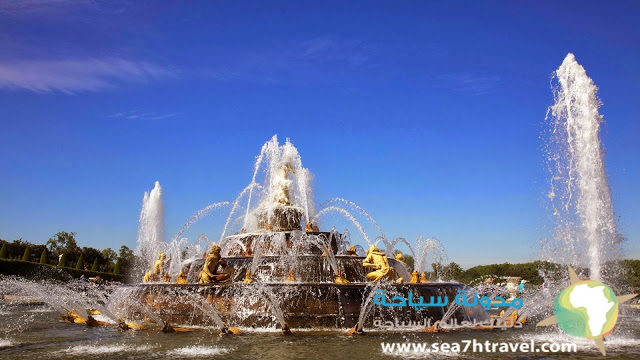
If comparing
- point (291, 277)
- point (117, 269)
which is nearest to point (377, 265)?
point (291, 277)

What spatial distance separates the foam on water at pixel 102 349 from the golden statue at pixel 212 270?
446 cm

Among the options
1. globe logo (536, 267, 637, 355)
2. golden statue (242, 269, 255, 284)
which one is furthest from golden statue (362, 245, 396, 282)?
globe logo (536, 267, 637, 355)

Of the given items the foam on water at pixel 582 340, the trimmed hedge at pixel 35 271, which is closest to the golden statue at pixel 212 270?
the foam on water at pixel 582 340

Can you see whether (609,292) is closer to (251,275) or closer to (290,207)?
(251,275)

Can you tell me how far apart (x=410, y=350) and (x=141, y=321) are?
1015 cm

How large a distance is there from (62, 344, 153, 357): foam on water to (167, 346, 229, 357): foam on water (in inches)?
35.3

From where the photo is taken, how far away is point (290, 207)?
82.0 ft

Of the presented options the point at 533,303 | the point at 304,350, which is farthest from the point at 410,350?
the point at 533,303

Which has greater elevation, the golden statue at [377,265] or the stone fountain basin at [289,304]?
the golden statue at [377,265]

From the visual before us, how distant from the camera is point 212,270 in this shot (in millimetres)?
16938

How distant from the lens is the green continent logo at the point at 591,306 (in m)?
11.0

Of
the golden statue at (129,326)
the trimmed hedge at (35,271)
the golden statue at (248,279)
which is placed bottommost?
the golden statue at (129,326)

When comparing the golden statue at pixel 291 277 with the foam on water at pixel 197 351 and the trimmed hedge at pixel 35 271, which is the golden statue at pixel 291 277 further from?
the trimmed hedge at pixel 35 271

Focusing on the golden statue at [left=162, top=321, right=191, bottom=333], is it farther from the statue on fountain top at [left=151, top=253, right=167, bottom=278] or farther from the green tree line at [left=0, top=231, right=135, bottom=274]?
the green tree line at [left=0, top=231, right=135, bottom=274]
